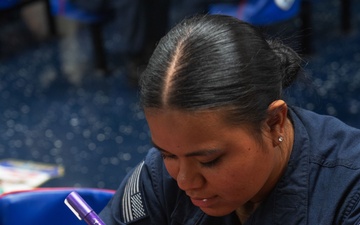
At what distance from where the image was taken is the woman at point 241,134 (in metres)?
1.06

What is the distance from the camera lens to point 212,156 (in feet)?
3.51

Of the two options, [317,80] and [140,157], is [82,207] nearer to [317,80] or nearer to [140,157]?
[140,157]

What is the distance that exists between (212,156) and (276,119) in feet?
0.45

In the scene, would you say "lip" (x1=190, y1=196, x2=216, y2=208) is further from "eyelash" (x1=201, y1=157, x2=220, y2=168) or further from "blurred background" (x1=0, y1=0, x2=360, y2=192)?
"blurred background" (x1=0, y1=0, x2=360, y2=192)

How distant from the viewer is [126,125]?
3.21 meters

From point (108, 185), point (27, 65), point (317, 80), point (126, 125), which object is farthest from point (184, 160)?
point (27, 65)

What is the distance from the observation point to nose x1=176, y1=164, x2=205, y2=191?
3.62 feet

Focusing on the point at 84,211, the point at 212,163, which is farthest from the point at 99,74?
the point at 212,163

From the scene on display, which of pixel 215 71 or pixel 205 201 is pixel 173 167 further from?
pixel 215 71

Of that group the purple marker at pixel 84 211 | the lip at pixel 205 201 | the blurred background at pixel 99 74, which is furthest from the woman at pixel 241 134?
the blurred background at pixel 99 74

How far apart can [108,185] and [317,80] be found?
1.22 meters

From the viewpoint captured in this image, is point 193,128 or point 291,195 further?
point 291,195

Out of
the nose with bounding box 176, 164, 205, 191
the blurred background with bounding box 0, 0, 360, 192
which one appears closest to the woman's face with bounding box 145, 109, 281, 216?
the nose with bounding box 176, 164, 205, 191

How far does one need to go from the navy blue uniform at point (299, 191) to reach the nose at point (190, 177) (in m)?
0.17
